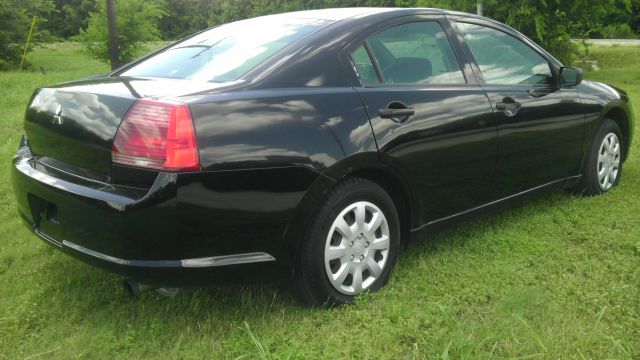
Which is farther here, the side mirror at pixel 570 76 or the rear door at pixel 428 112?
the side mirror at pixel 570 76

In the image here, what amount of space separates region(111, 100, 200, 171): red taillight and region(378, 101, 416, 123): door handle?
101 cm

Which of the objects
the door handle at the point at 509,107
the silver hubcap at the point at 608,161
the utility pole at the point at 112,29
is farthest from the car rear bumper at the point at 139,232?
the utility pole at the point at 112,29

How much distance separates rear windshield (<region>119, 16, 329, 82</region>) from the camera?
2.76m

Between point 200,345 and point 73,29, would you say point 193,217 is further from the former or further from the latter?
point 73,29

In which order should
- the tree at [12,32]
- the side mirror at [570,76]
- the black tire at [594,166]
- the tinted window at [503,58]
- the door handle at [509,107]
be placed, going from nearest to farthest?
the door handle at [509,107]
the tinted window at [503,58]
the side mirror at [570,76]
the black tire at [594,166]
the tree at [12,32]

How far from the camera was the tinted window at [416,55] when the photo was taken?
9.95ft

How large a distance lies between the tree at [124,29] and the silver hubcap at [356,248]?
1995 centimetres

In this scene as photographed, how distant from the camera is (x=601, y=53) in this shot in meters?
21.3

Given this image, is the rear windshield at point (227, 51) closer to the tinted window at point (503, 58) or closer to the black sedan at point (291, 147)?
the black sedan at point (291, 147)

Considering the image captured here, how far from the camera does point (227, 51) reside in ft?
9.73

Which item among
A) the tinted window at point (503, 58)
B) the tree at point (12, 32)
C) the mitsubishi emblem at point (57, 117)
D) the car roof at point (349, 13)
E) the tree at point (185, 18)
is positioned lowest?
the tree at point (185, 18)

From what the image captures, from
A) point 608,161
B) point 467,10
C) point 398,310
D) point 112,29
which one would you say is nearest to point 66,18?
point 112,29

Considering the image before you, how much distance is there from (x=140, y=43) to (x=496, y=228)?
20687mm

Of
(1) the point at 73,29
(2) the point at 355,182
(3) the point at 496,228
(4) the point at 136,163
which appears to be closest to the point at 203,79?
(4) the point at 136,163
